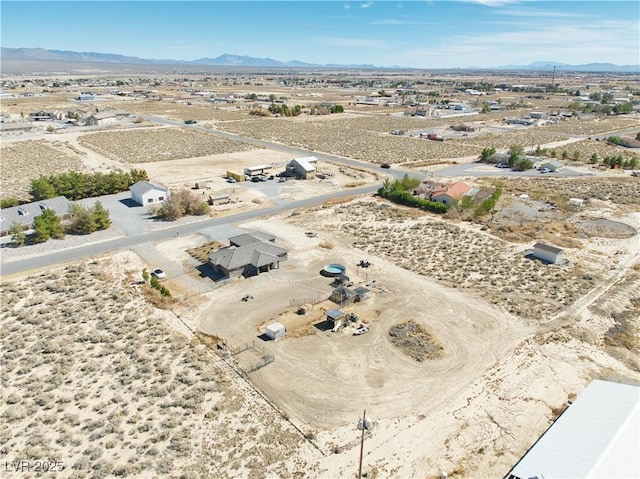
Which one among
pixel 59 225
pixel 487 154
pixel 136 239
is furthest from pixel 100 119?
pixel 487 154

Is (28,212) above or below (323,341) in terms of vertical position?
above

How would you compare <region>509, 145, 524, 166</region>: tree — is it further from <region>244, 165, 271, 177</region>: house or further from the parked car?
the parked car

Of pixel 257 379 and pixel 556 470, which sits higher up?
pixel 556 470

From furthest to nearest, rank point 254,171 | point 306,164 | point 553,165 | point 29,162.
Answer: point 29,162 → point 553,165 → point 306,164 → point 254,171

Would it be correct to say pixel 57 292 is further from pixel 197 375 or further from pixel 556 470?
pixel 556 470

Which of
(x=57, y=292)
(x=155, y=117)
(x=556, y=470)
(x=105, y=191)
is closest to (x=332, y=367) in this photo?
(x=556, y=470)

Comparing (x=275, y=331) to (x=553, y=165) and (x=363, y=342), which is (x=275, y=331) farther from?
(x=553, y=165)

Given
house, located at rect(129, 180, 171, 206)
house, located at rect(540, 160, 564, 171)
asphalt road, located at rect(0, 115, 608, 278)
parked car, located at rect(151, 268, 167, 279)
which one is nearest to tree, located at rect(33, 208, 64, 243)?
asphalt road, located at rect(0, 115, 608, 278)
